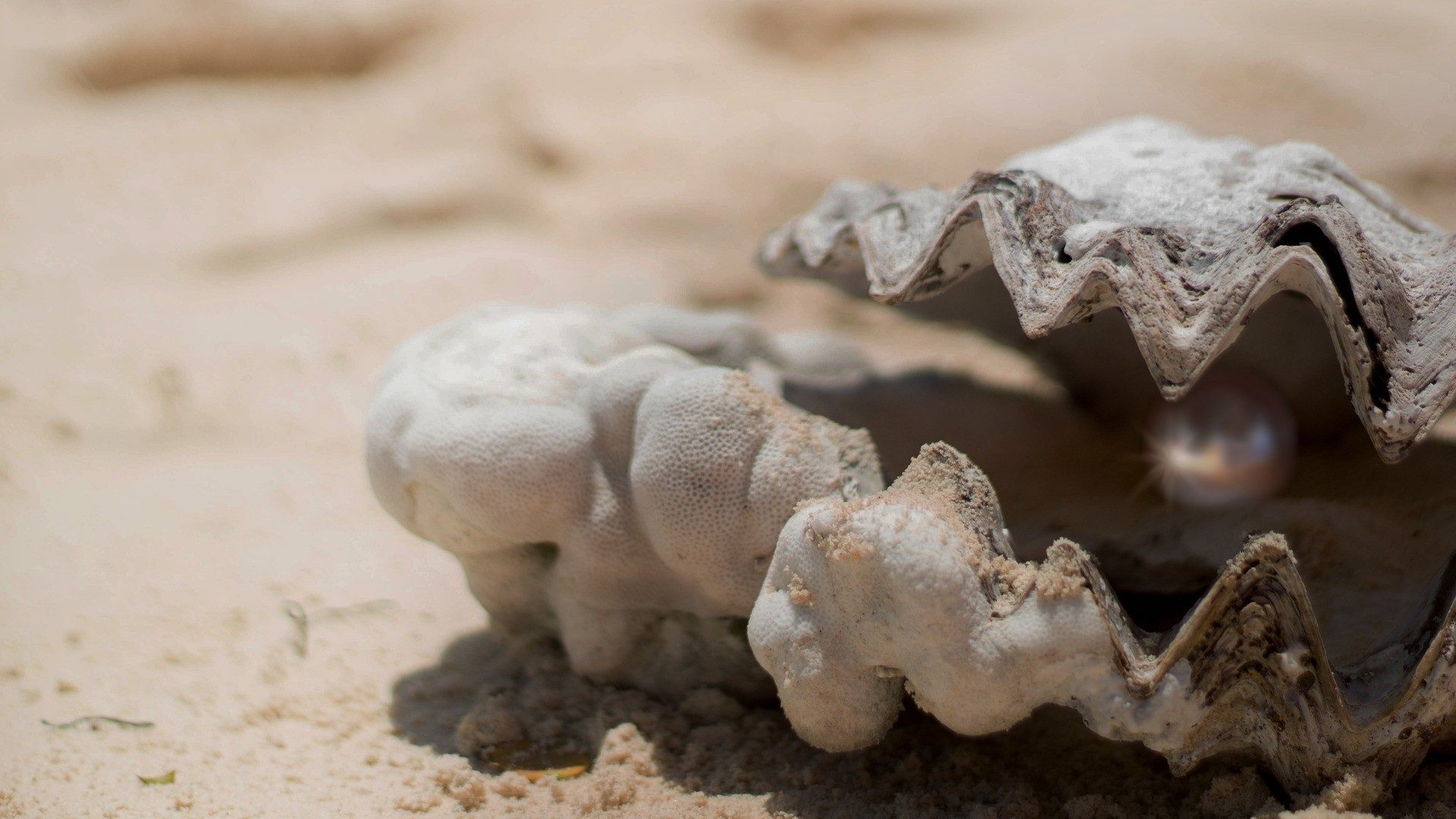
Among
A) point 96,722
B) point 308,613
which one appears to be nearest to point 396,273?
point 308,613

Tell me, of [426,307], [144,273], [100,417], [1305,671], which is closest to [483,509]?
[1305,671]

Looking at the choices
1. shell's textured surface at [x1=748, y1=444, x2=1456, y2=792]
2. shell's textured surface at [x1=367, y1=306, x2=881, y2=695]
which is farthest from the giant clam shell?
shell's textured surface at [x1=367, y1=306, x2=881, y2=695]

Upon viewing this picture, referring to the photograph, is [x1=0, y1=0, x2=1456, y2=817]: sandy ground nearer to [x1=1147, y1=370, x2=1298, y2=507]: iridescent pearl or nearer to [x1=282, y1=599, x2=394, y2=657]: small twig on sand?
[x1=282, y1=599, x2=394, y2=657]: small twig on sand

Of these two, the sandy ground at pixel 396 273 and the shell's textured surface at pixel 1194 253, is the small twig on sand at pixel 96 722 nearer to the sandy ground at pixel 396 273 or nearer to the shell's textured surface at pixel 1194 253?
the sandy ground at pixel 396 273

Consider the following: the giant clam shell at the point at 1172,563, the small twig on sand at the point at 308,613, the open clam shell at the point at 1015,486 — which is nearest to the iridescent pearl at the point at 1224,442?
the open clam shell at the point at 1015,486

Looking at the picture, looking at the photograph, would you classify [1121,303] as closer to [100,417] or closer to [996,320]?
[996,320]

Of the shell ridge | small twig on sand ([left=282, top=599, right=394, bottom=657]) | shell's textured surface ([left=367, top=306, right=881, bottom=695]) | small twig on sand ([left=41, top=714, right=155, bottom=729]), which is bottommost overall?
small twig on sand ([left=282, top=599, right=394, bottom=657])
